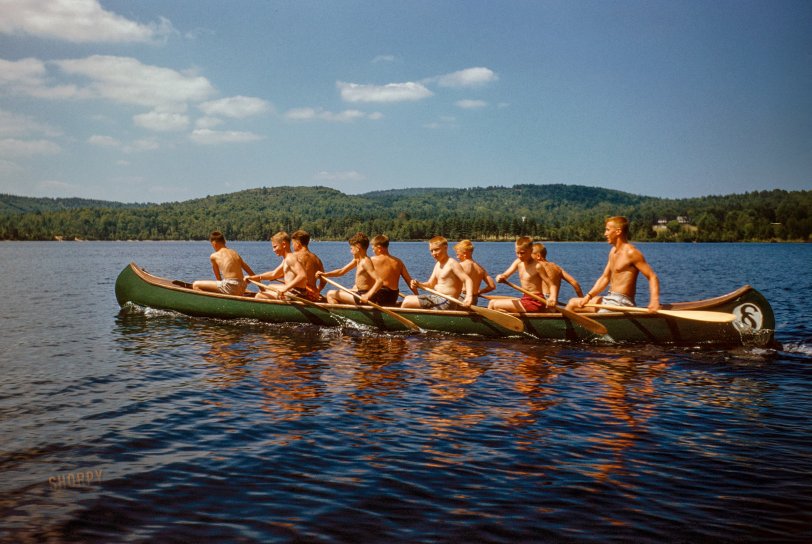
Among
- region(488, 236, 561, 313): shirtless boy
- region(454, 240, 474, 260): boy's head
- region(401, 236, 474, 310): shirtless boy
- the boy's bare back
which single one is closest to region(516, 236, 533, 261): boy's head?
region(488, 236, 561, 313): shirtless boy

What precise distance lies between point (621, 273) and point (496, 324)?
2.61 metres

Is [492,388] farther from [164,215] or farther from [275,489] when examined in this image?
[164,215]

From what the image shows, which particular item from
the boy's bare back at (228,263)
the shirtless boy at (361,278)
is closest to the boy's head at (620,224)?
the shirtless boy at (361,278)

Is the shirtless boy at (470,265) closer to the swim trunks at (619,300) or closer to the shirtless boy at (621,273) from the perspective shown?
the shirtless boy at (621,273)

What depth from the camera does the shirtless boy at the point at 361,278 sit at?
12711 millimetres

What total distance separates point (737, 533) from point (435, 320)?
318 inches

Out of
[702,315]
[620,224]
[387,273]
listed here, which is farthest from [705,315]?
[387,273]

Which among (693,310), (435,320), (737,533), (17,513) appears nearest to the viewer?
(737,533)

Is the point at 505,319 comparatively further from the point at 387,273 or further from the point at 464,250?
the point at 387,273

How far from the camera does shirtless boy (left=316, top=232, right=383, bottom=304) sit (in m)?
12.7

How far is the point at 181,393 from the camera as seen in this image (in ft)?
27.0

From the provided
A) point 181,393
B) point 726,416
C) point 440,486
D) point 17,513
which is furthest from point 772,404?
point 17,513

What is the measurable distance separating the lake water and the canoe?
0.30 metres

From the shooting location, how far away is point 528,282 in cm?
1195
